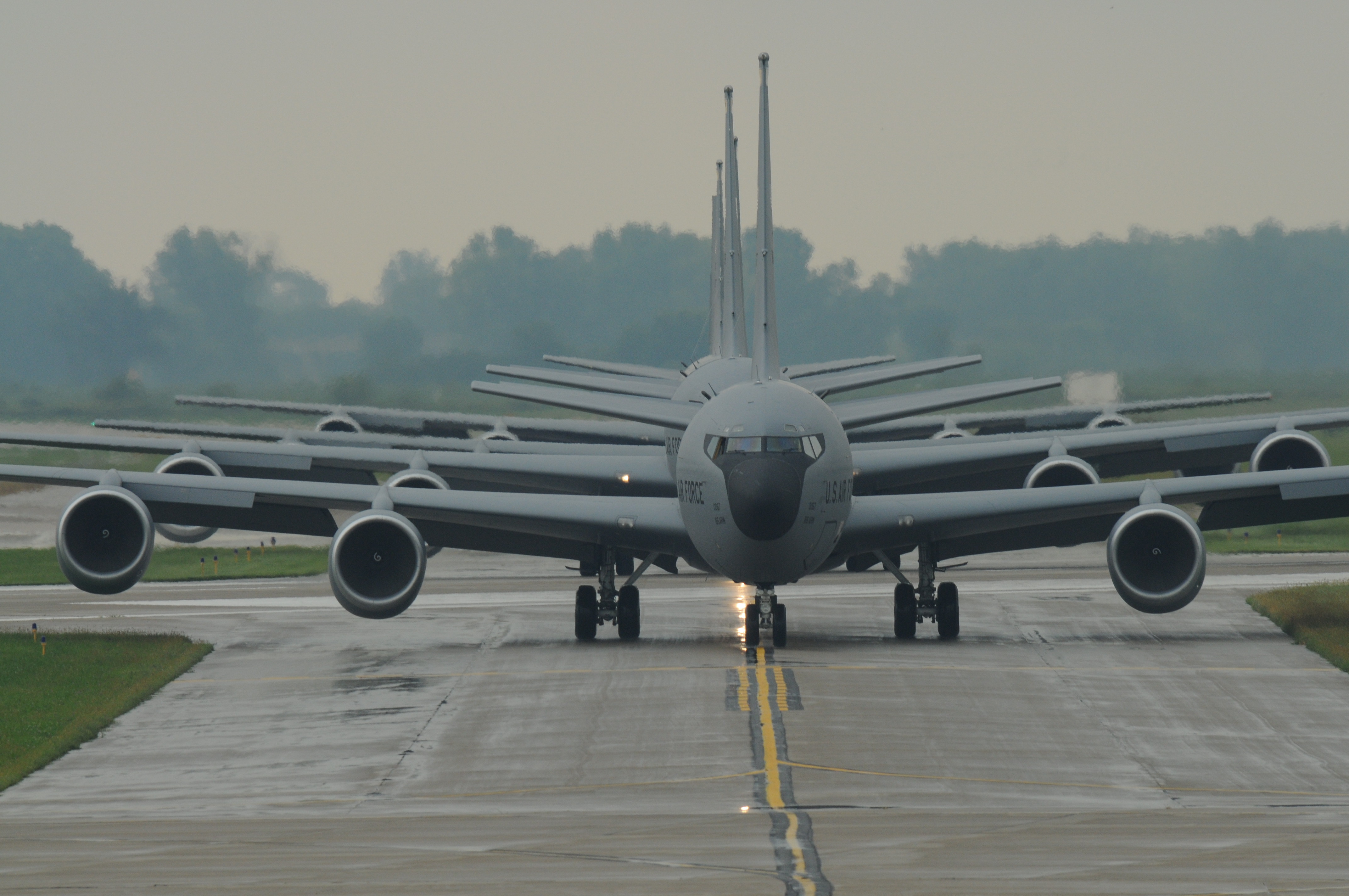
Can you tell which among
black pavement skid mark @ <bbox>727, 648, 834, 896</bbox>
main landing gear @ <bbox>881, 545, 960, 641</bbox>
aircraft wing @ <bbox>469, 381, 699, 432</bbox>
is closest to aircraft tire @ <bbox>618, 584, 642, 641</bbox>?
aircraft wing @ <bbox>469, 381, 699, 432</bbox>

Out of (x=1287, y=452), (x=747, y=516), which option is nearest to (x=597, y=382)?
(x=1287, y=452)

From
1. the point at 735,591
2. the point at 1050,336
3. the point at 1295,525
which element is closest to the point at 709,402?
the point at 735,591

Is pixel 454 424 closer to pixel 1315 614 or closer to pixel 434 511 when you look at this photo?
pixel 434 511

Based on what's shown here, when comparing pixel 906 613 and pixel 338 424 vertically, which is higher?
pixel 338 424

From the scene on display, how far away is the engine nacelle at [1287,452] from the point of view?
38.9 meters

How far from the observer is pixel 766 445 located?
26.0m

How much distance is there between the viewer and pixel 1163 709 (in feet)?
73.7

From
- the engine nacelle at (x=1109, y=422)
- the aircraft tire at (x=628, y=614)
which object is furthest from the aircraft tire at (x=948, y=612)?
the engine nacelle at (x=1109, y=422)

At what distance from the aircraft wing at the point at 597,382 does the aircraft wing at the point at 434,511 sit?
7.95 m

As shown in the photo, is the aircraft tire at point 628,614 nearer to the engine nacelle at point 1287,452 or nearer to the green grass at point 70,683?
the green grass at point 70,683

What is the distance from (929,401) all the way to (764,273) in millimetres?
3848

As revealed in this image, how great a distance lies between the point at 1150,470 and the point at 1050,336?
2816cm

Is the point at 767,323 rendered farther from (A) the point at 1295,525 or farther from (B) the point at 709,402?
(A) the point at 1295,525

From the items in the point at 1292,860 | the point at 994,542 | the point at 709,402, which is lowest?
the point at 1292,860
